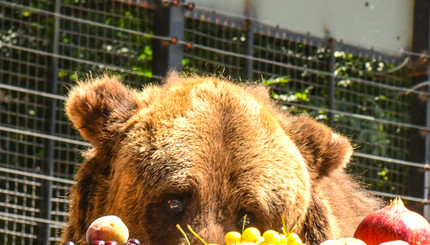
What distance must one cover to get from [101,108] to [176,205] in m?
0.60

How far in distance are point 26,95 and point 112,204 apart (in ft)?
13.8

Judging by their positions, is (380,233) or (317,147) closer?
(380,233)

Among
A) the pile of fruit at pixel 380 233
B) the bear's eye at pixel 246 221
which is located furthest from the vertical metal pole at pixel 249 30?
the pile of fruit at pixel 380 233

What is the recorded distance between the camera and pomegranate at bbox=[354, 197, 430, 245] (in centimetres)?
278

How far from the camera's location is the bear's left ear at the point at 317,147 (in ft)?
11.5

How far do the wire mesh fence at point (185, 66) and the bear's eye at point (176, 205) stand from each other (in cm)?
330

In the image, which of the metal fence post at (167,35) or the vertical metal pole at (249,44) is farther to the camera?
the vertical metal pole at (249,44)

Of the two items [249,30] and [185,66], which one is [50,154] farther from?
[249,30]

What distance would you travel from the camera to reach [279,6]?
657 centimetres

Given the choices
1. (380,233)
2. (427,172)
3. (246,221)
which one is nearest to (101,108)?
(246,221)

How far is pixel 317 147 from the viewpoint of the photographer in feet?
11.6

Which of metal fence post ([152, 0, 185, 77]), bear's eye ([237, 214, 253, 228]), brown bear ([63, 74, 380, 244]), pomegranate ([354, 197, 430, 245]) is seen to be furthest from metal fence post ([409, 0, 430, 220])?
pomegranate ([354, 197, 430, 245])

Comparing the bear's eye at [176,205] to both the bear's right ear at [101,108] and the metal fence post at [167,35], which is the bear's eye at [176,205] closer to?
the bear's right ear at [101,108]

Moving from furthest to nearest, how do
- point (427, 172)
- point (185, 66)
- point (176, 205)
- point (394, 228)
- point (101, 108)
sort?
1. point (427, 172)
2. point (185, 66)
3. point (101, 108)
4. point (176, 205)
5. point (394, 228)
